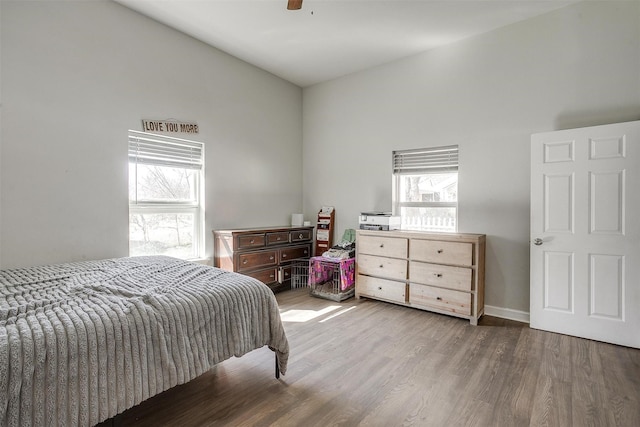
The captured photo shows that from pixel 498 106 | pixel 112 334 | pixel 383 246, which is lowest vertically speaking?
pixel 112 334

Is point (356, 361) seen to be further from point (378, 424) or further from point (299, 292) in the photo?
point (299, 292)

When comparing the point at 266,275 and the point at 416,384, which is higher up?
the point at 266,275

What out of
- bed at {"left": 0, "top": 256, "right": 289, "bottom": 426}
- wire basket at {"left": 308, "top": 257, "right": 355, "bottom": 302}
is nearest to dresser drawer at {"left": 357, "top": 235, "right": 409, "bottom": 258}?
wire basket at {"left": 308, "top": 257, "right": 355, "bottom": 302}

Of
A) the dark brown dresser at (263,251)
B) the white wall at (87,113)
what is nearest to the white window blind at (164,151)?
the white wall at (87,113)

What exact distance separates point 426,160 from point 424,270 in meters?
1.38

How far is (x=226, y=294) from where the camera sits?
1.79 metres

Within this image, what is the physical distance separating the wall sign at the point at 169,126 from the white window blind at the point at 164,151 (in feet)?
0.22

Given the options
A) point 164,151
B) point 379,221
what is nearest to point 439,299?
point 379,221

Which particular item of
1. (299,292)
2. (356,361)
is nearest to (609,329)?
(356,361)

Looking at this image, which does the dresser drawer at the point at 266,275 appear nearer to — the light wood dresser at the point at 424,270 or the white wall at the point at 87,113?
the white wall at the point at 87,113

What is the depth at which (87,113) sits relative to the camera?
268 cm

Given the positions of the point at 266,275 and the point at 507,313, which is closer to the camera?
the point at 507,313

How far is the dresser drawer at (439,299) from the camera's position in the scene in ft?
10.1

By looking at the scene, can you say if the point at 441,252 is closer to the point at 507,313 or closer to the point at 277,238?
the point at 507,313
